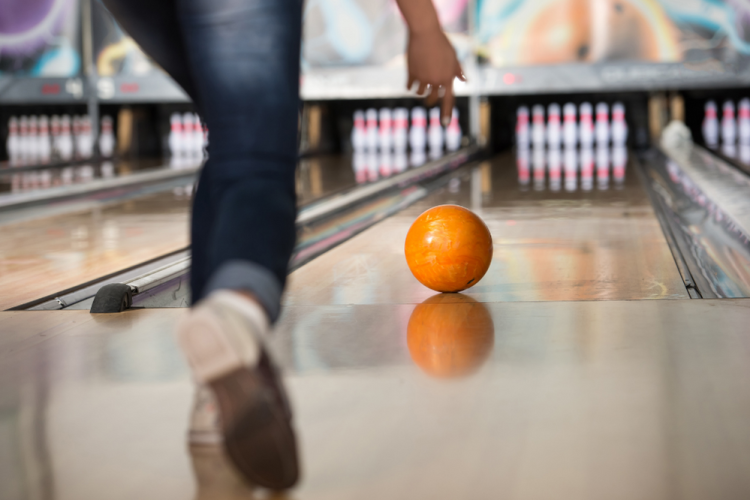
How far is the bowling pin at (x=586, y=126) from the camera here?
237 inches

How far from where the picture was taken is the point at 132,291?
1.34 meters

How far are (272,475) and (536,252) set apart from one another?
1.36m

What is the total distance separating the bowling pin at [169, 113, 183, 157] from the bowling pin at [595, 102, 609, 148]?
9.98 feet

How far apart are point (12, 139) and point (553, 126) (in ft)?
13.0

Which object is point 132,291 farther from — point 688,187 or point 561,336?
point 688,187

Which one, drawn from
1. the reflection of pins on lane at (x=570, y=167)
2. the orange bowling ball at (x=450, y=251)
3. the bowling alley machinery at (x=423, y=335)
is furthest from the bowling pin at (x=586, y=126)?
the orange bowling ball at (x=450, y=251)

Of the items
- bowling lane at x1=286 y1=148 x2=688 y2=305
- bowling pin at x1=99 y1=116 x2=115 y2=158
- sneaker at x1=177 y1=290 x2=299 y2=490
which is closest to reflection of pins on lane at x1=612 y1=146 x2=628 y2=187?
bowling lane at x1=286 y1=148 x2=688 y2=305

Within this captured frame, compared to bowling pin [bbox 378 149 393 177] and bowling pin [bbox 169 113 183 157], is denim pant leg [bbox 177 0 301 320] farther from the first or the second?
bowling pin [bbox 169 113 183 157]

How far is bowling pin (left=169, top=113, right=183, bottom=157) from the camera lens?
650cm

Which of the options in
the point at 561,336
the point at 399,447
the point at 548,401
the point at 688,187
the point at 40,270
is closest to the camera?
the point at 399,447

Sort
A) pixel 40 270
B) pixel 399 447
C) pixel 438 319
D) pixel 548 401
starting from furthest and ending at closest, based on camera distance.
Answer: pixel 40 270
pixel 438 319
pixel 548 401
pixel 399 447

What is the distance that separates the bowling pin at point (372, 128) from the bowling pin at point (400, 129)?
0.15 meters

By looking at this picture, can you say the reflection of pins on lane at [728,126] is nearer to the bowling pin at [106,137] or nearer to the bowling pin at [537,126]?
the bowling pin at [537,126]

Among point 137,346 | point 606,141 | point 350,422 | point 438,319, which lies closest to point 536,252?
point 438,319
